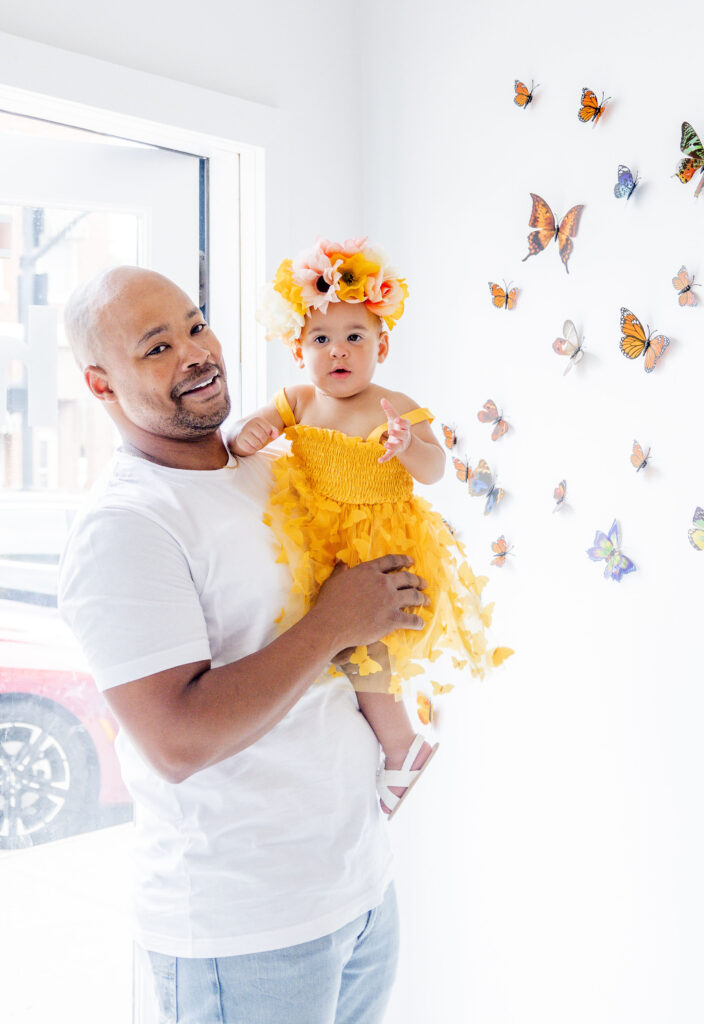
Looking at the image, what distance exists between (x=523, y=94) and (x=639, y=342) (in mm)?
595

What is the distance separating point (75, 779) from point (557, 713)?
41.3 inches

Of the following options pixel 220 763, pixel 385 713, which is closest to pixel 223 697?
pixel 220 763

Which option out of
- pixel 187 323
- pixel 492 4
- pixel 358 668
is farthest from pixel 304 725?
pixel 492 4

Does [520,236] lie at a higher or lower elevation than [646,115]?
lower

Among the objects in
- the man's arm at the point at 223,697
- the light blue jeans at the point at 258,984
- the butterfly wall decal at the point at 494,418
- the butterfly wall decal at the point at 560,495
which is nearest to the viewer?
the man's arm at the point at 223,697

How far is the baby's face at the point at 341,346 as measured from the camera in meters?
1.43

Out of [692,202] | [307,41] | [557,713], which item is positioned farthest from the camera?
[307,41]

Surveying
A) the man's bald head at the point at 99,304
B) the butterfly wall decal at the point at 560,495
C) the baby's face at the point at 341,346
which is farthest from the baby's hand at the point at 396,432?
the butterfly wall decal at the point at 560,495

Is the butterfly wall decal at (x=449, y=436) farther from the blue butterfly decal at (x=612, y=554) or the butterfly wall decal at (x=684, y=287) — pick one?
the butterfly wall decal at (x=684, y=287)

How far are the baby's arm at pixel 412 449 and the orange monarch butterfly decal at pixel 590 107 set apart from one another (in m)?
0.70

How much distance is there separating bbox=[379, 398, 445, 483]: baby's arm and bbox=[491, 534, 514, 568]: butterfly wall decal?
47 cm

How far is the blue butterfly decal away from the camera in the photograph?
5.35 ft

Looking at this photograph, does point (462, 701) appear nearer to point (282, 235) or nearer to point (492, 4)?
point (282, 235)

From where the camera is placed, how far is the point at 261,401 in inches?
79.7
